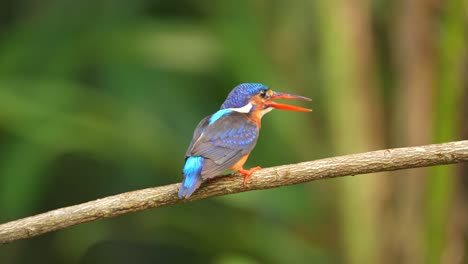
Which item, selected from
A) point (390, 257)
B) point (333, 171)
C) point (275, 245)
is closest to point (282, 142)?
point (275, 245)

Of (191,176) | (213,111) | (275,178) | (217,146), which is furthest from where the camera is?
(213,111)

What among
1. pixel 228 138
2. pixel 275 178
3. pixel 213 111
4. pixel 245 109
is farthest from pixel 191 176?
pixel 213 111

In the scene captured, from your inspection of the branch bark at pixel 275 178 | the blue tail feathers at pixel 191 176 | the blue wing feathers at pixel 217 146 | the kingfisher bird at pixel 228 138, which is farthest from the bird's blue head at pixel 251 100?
the branch bark at pixel 275 178

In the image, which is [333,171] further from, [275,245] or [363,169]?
[275,245]

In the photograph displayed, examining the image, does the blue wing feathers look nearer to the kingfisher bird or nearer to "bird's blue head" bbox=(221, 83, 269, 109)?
the kingfisher bird

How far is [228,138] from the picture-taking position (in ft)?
11.4

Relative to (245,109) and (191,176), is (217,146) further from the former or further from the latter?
(245,109)

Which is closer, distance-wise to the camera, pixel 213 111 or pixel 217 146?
pixel 217 146

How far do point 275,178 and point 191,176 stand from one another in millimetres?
379

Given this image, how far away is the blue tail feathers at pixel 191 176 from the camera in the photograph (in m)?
2.88

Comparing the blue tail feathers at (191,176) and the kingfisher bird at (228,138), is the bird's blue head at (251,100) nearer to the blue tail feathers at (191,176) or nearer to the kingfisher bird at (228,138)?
the kingfisher bird at (228,138)

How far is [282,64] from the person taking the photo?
5.82 meters

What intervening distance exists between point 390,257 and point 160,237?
1.42 m

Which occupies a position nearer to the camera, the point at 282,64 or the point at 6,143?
the point at 6,143
